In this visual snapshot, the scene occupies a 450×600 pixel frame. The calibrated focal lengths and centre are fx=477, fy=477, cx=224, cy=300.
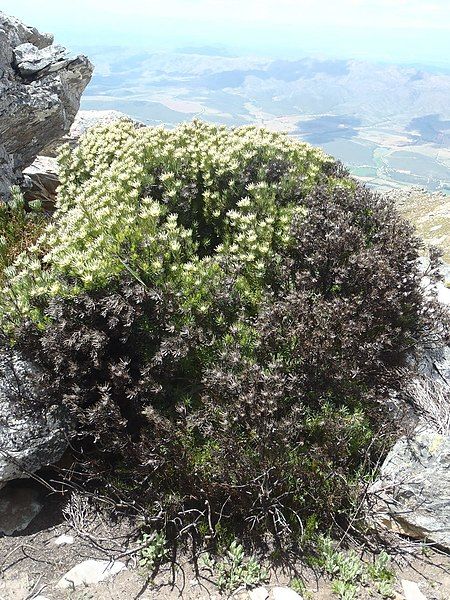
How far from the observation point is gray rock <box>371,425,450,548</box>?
15.9 ft

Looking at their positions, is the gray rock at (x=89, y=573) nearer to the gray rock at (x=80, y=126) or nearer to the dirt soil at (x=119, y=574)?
the dirt soil at (x=119, y=574)

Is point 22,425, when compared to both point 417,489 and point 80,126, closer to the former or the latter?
point 417,489

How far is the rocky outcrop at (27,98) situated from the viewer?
8.88 metres

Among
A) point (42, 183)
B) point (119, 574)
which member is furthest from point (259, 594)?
point (42, 183)

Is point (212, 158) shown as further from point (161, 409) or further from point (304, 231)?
point (161, 409)

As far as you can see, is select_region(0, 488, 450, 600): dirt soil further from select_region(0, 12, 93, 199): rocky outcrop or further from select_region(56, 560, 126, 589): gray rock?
select_region(0, 12, 93, 199): rocky outcrop

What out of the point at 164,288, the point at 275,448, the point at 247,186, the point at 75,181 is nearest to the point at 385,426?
the point at 275,448

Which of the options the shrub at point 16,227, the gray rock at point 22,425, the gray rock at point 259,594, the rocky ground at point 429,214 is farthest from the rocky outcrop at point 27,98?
the rocky ground at point 429,214

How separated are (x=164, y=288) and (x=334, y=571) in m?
3.29

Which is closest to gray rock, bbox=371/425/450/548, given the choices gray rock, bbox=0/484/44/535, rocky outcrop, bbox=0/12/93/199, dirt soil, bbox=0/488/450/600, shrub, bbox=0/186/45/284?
dirt soil, bbox=0/488/450/600

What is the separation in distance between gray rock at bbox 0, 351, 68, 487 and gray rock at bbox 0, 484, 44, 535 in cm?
33

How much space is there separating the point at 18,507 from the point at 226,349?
9.64ft

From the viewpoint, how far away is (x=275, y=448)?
480 cm

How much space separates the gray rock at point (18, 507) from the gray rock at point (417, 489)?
3.73 meters
